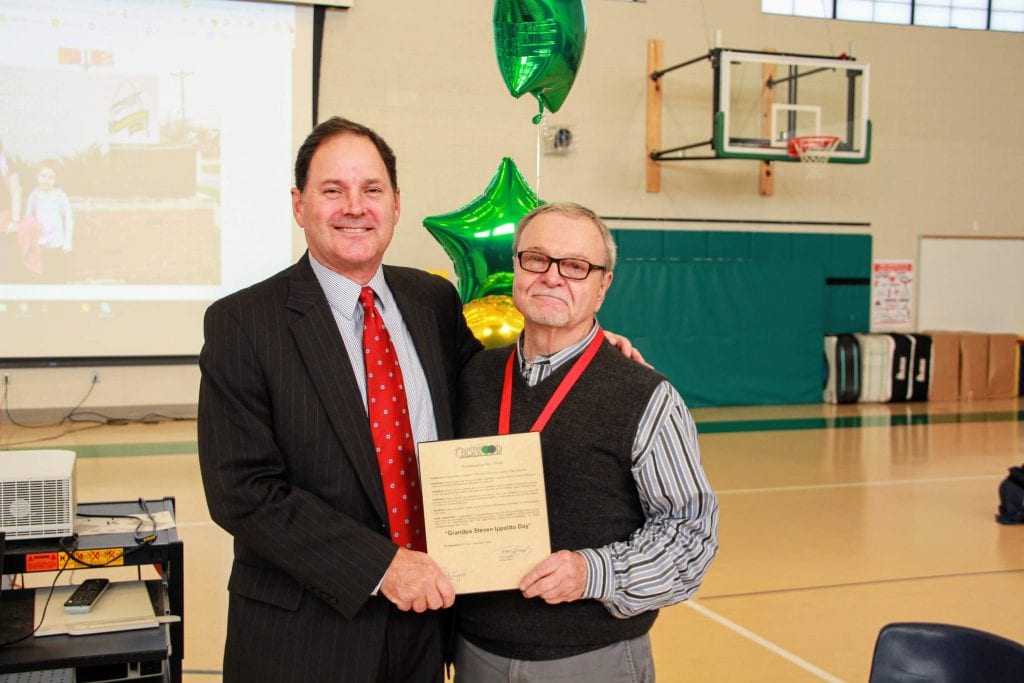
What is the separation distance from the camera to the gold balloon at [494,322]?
86.3 inches

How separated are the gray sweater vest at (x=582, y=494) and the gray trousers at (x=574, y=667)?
0.01m

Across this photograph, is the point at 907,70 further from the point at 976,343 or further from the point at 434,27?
the point at 434,27

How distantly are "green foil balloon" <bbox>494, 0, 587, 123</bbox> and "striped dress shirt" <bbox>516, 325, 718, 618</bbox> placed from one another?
1.32 meters

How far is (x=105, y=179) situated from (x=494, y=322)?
24.1ft

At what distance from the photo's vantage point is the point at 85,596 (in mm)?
2457

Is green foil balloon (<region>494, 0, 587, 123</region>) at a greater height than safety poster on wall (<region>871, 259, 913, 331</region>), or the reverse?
green foil balloon (<region>494, 0, 587, 123</region>)

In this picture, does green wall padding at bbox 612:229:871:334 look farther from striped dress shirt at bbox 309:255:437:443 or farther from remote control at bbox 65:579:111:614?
striped dress shirt at bbox 309:255:437:443

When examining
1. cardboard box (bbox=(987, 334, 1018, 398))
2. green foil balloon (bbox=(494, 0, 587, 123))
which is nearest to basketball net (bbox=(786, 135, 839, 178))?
cardboard box (bbox=(987, 334, 1018, 398))

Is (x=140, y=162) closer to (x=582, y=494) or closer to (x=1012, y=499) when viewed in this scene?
(x=1012, y=499)

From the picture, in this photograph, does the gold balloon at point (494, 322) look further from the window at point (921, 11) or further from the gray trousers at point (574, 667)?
the window at point (921, 11)

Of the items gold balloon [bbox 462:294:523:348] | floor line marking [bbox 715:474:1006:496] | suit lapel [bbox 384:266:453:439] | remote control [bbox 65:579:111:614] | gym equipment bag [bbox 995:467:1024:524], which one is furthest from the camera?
floor line marking [bbox 715:474:1006:496]

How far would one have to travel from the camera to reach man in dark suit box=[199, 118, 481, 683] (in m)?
1.64

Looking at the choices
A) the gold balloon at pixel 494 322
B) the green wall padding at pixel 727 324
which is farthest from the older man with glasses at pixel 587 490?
the green wall padding at pixel 727 324

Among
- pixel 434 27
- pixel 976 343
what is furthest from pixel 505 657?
pixel 976 343
